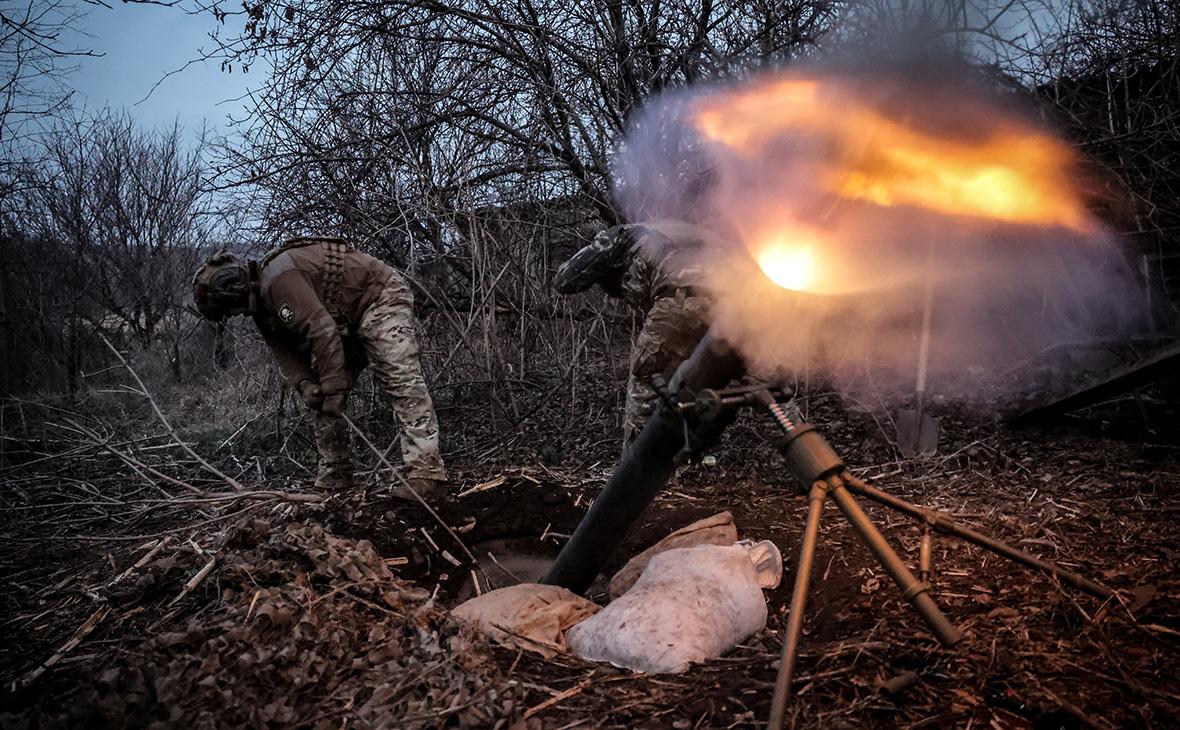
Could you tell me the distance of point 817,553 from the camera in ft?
11.5

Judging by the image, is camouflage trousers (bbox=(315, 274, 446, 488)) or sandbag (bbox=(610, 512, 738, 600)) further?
camouflage trousers (bbox=(315, 274, 446, 488))

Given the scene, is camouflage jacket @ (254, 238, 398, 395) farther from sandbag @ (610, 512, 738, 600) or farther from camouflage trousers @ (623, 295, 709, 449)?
sandbag @ (610, 512, 738, 600)

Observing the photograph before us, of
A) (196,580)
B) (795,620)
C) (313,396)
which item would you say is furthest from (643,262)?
(795,620)

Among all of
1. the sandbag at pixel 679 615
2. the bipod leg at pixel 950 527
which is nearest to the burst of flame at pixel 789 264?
the bipod leg at pixel 950 527

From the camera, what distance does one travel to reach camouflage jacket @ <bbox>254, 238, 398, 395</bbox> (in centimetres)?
523

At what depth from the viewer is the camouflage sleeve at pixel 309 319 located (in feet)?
17.1

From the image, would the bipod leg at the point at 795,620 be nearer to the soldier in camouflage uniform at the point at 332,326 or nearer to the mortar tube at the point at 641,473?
the mortar tube at the point at 641,473

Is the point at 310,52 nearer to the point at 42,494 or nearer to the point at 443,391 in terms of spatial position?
the point at 443,391

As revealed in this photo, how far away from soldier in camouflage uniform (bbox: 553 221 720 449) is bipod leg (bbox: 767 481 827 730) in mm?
2882

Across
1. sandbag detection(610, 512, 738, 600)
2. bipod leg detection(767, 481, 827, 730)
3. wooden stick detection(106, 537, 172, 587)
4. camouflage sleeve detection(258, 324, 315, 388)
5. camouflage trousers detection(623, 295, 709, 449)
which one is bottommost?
sandbag detection(610, 512, 738, 600)

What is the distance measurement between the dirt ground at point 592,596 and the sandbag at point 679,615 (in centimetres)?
10

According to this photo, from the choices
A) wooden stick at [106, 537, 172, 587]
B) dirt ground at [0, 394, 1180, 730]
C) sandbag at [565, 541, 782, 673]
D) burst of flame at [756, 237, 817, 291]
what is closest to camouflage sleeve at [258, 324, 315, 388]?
dirt ground at [0, 394, 1180, 730]

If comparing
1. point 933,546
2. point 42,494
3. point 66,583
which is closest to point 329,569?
point 66,583

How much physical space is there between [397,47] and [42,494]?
452 cm
